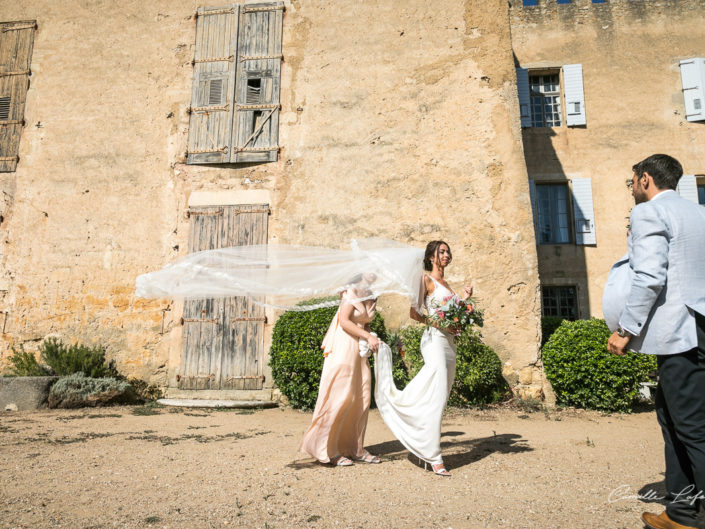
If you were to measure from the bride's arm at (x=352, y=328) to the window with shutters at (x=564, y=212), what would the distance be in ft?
27.0

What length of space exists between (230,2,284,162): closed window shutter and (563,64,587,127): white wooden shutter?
659 cm

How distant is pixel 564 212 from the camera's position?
11266 millimetres

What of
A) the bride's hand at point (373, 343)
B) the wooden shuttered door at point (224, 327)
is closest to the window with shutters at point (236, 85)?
the wooden shuttered door at point (224, 327)

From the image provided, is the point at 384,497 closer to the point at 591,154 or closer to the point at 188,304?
the point at 188,304

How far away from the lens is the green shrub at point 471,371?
6660mm

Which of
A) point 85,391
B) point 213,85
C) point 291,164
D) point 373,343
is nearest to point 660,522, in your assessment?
point 373,343

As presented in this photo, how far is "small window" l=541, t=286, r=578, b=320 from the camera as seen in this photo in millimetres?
Result: 10883

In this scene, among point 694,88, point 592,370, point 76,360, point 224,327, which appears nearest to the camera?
point 592,370

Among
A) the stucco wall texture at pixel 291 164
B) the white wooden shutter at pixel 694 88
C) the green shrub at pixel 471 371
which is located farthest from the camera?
the white wooden shutter at pixel 694 88

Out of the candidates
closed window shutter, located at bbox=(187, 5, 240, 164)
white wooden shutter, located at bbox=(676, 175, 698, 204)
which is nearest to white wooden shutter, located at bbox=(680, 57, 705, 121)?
white wooden shutter, located at bbox=(676, 175, 698, 204)

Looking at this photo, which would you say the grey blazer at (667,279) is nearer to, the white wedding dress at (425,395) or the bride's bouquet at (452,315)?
the bride's bouquet at (452,315)

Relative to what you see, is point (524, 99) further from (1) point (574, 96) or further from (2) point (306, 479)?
(2) point (306, 479)

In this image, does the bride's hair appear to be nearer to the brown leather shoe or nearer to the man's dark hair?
the man's dark hair

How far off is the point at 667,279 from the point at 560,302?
9007mm
